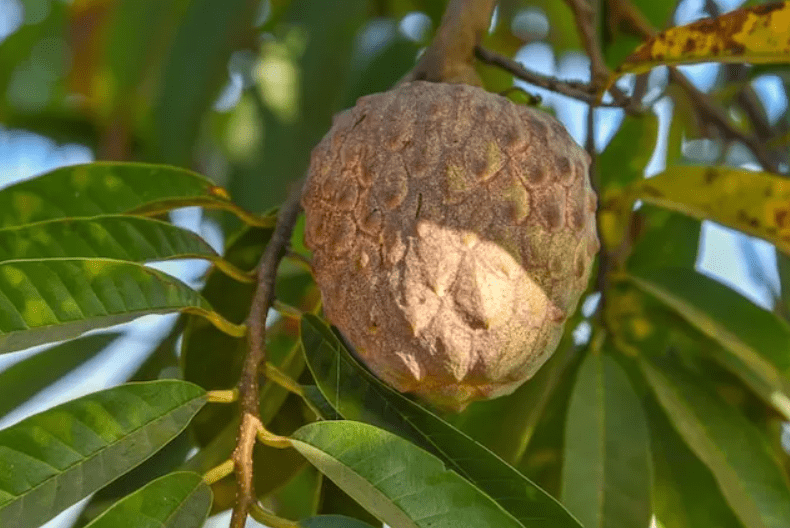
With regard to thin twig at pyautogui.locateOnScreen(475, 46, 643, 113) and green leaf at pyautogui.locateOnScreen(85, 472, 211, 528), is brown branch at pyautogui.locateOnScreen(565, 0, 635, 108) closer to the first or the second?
thin twig at pyautogui.locateOnScreen(475, 46, 643, 113)

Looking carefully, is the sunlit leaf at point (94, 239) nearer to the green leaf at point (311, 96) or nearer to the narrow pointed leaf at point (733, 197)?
the green leaf at point (311, 96)

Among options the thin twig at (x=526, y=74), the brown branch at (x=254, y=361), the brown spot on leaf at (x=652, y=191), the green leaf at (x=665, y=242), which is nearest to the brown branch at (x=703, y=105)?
the green leaf at (x=665, y=242)

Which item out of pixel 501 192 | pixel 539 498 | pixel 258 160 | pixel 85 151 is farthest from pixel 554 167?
pixel 85 151

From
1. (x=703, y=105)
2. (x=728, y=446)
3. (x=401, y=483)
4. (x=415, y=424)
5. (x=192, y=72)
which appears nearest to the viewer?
(x=401, y=483)

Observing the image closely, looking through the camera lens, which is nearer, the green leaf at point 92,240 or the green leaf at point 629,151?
the green leaf at point 92,240

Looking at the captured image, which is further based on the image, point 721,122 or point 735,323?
point 721,122

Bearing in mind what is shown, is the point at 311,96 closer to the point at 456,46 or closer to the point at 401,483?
the point at 456,46

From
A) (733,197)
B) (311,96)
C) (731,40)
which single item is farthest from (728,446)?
(311,96)

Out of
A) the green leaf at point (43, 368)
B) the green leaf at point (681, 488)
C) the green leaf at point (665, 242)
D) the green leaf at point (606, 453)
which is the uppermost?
the green leaf at point (665, 242)
